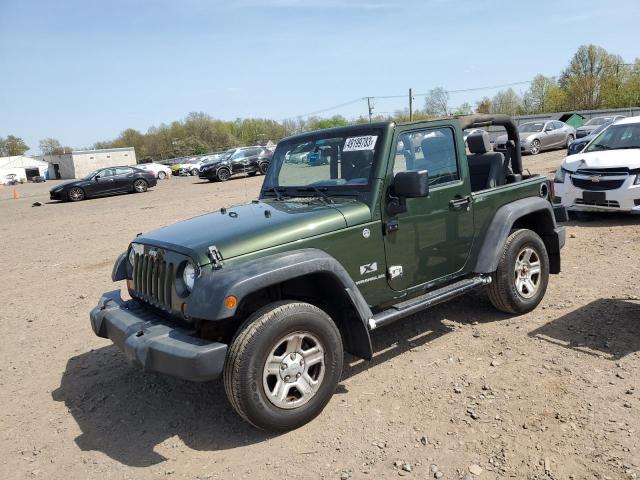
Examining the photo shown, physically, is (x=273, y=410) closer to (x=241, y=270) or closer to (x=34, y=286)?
(x=241, y=270)

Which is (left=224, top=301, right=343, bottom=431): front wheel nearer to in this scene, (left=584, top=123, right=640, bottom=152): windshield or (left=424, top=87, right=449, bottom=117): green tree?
(left=584, top=123, right=640, bottom=152): windshield

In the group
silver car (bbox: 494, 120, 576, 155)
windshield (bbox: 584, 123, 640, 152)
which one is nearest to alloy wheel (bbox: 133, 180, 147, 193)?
silver car (bbox: 494, 120, 576, 155)

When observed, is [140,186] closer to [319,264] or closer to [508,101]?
[319,264]

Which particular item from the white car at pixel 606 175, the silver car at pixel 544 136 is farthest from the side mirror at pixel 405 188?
the silver car at pixel 544 136

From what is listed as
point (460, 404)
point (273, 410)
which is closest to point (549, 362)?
point (460, 404)

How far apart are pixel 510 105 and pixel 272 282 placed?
82322 mm

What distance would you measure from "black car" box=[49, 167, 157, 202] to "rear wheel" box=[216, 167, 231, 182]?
323cm

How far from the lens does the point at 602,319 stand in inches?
185

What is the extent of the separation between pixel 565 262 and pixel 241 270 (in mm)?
5201

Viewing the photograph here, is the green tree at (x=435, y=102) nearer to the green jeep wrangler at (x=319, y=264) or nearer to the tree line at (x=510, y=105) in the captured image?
the tree line at (x=510, y=105)

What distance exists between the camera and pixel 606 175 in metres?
8.21

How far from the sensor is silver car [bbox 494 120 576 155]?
77.4 ft

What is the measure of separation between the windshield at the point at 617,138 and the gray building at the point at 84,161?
63.7 m

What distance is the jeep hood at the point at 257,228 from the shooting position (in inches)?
132
